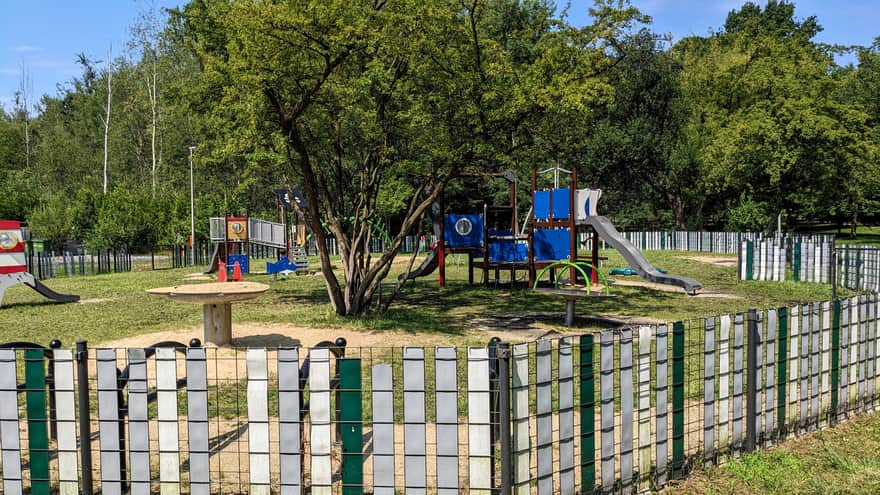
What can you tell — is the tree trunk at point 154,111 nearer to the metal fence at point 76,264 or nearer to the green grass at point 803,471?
the metal fence at point 76,264

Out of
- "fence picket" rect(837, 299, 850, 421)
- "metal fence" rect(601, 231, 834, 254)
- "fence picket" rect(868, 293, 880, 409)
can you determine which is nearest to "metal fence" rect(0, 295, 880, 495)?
"fence picket" rect(837, 299, 850, 421)

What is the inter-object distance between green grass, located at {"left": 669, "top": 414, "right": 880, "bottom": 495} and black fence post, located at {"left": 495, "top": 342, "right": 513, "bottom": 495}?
147cm

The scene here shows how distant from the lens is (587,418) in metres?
4.53

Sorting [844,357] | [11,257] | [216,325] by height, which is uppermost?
[11,257]

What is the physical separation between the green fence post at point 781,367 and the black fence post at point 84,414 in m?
5.16

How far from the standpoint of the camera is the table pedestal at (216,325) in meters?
10.5

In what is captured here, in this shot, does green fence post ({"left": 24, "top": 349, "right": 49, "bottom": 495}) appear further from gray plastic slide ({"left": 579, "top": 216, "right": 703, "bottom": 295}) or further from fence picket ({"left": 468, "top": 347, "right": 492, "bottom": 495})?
gray plastic slide ({"left": 579, "top": 216, "right": 703, "bottom": 295})

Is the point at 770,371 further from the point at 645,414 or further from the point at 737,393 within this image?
the point at 645,414

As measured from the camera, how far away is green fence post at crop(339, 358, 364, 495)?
13.6 ft

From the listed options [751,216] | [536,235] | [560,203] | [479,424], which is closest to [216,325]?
[479,424]

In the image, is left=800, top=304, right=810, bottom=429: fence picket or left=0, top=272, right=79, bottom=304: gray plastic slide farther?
left=0, top=272, right=79, bottom=304: gray plastic slide

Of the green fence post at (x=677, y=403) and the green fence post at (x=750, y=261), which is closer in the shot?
the green fence post at (x=677, y=403)

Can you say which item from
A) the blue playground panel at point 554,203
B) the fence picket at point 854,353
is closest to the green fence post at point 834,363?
the fence picket at point 854,353

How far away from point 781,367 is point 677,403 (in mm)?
1323
